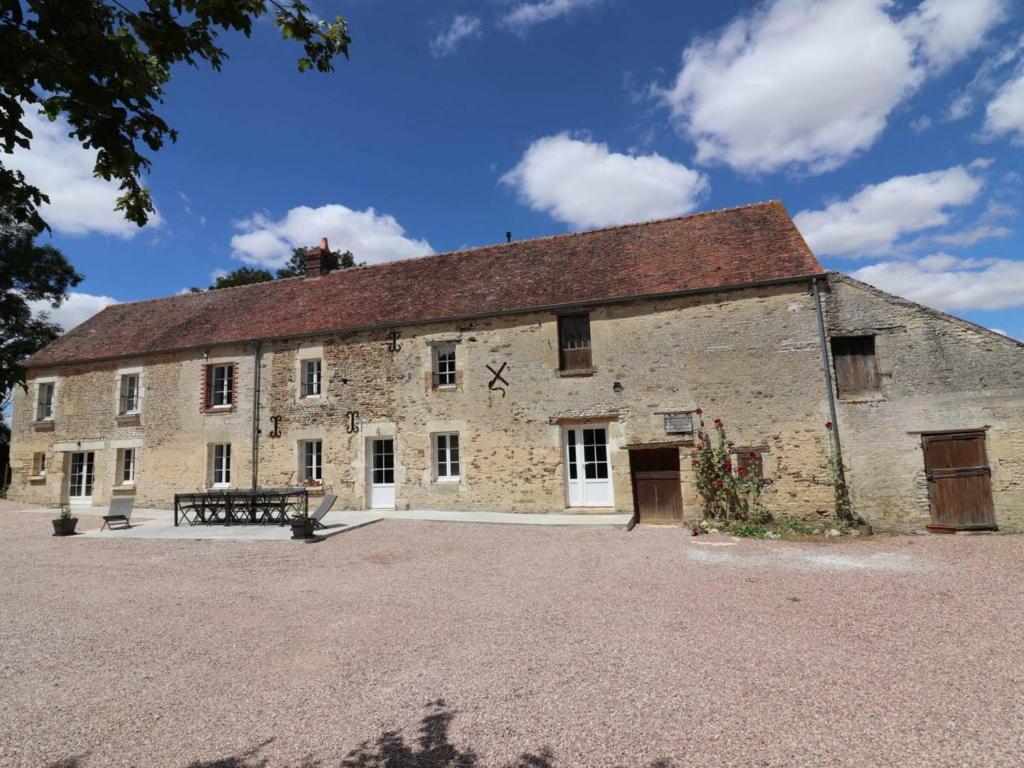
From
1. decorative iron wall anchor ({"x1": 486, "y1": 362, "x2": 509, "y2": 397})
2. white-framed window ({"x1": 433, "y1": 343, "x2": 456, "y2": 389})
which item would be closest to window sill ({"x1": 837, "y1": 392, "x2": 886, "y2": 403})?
decorative iron wall anchor ({"x1": 486, "y1": 362, "x2": 509, "y2": 397})

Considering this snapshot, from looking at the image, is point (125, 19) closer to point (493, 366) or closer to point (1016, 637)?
point (1016, 637)

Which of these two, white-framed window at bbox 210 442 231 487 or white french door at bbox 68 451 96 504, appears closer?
white-framed window at bbox 210 442 231 487

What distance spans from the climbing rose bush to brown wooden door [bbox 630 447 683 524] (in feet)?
1.71

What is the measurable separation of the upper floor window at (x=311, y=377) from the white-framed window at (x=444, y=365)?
3.35m

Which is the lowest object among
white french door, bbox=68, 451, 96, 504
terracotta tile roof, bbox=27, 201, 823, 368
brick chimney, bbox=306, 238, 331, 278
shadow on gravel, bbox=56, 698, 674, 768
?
shadow on gravel, bbox=56, 698, 674, 768

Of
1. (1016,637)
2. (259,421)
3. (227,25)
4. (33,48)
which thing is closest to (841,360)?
(1016,637)

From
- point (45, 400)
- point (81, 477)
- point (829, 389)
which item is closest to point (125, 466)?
point (81, 477)

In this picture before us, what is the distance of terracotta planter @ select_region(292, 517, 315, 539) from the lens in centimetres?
990

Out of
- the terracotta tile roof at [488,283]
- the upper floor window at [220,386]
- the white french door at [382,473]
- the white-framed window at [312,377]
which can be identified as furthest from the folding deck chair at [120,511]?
the white french door at [382,473]

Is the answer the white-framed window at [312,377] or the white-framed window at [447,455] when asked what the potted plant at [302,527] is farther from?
the white-framed window at [312,377]

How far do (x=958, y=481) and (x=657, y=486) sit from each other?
A: 17.2ft

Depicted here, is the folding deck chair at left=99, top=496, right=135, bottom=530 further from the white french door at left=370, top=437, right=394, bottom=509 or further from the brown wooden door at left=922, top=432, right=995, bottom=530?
the brown wooden door at left=922, top=432, right=995, bottom=530

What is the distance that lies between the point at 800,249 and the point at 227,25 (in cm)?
1182

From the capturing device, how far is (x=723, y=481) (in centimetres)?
1086
